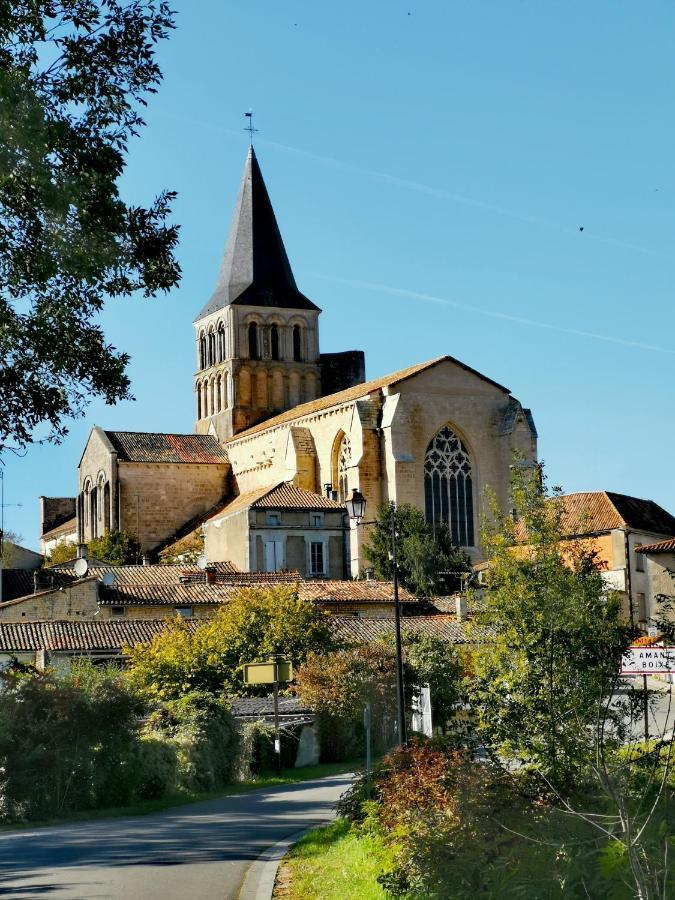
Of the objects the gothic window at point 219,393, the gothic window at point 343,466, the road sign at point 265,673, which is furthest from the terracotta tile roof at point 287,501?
the road sign at point 265,673

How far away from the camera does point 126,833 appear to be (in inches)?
668

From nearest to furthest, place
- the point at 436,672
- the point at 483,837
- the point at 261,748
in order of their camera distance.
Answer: the point at 483,837
the point at 261,748
the point at 436,672

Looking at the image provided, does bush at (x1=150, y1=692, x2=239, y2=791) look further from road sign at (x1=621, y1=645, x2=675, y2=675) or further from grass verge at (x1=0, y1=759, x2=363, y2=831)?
road sign at (x1=621, y1=645, x2=675, y2=675)

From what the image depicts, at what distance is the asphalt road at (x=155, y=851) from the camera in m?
12.3

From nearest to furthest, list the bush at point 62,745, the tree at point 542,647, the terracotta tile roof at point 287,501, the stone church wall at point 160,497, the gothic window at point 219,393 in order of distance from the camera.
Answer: the tree at point 542,647, the bush at point 62,745, the terracotta tile roof at point 287,501, the stone church wall at point 160,497, the gothic window at point 219,393

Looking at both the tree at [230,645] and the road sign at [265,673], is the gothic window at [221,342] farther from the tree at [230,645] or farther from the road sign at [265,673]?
the road sign at [265,673]

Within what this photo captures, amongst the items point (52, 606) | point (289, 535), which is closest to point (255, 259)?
point (289, 535)

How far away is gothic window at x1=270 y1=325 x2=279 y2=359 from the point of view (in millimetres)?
87000

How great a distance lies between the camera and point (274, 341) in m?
87.4

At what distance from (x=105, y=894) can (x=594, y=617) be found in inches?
291

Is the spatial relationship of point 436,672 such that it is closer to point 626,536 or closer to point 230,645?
point 230,645

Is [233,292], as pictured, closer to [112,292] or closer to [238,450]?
[238,450]

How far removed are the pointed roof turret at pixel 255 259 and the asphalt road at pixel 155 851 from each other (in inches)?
2644

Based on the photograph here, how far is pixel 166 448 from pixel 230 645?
47.4 m
